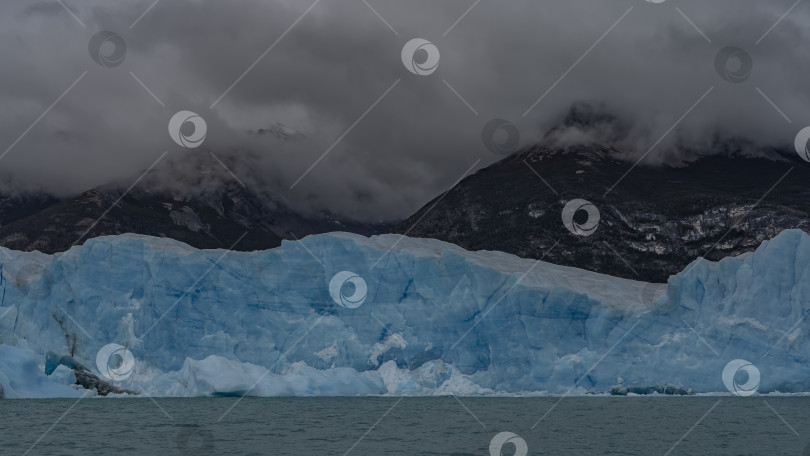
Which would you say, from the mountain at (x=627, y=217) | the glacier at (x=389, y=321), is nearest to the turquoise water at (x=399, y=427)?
the glacier at (x=389, y=321)

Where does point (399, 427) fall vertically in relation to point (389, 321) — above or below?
below

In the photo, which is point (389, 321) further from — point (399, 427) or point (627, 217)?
point (627, 217)

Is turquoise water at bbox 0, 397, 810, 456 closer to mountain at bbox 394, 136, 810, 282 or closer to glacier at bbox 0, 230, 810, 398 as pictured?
glacier at bbox 0, 230, 810, 398

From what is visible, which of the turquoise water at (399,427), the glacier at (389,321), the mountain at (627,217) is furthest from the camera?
the mountain at (627,217)

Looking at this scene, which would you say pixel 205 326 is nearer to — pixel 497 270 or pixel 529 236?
pixel 497 270

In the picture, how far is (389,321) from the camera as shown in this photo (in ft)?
→ 116

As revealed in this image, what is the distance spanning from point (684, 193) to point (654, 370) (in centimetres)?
5834

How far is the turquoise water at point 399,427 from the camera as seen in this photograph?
18750mm

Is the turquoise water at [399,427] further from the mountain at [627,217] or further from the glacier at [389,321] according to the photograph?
the mountain at [627,217]

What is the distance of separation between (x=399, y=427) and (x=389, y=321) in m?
12.3

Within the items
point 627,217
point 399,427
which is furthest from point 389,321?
point 627,217

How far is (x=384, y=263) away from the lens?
36.1 meters

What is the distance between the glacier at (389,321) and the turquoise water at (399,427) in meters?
1.50

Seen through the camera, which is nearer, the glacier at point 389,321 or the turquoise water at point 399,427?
the turquoise water at point 399,427
